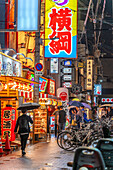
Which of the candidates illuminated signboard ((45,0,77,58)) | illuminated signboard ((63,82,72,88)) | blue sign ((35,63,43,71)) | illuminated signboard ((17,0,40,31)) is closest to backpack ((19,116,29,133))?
illuminated signboard ((17,0,40,31))

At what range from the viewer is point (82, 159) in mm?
7367

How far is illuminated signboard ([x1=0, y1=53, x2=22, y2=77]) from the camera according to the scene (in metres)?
19.0

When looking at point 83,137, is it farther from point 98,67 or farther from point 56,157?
point 98,67

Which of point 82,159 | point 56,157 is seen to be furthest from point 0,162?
point 82,159

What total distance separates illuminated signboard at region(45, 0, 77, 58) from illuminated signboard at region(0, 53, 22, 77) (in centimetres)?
186

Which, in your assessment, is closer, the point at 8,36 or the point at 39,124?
the point at 39,124

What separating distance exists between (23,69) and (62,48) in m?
4.44

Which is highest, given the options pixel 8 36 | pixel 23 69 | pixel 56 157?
pixel 8 36

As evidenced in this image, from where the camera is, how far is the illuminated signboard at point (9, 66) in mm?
19042

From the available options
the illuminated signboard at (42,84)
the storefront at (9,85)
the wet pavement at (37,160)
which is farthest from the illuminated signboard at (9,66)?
the illuminated signboard at (42,84)

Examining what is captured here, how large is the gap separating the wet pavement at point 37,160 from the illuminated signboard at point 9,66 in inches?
161

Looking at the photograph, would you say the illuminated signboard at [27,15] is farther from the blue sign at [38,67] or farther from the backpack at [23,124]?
the blue sign at [38,67]

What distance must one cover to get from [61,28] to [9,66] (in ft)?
12.9

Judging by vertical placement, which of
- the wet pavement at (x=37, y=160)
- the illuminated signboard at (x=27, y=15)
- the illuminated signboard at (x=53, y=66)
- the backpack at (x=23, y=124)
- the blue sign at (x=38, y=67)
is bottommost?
the wet pavement at (x=37, y=160)
